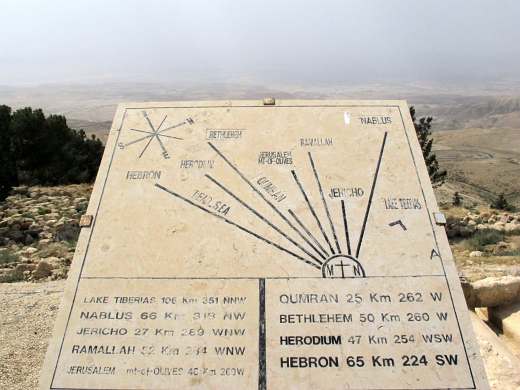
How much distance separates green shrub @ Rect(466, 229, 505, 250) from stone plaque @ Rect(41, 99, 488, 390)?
263 inches

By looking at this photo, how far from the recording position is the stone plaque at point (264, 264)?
2506 mm

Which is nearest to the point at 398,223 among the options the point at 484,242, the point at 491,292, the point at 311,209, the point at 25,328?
the point at 311,209

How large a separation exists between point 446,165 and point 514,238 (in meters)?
31.7

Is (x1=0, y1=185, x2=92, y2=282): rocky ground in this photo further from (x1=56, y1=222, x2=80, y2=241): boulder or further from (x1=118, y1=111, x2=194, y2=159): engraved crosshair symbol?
(x1=118, y1=111, x2=194, y2=159): engraved crosshair symbol

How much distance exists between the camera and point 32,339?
16.1 feet

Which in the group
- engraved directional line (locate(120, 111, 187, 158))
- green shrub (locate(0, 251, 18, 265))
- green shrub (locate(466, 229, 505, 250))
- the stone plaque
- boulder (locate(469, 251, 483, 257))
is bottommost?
the stone plaque

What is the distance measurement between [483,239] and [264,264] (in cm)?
828

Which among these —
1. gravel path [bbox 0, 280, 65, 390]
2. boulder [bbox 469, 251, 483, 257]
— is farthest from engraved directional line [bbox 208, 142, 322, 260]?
boulder [bbox 469, 251, 483, 257]

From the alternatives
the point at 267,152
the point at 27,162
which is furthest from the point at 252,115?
the point at 27,162

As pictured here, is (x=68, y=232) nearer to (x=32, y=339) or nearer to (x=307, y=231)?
(x=32, y=339)

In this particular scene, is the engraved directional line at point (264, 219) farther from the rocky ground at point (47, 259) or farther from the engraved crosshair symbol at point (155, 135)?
the rocky ground at point (47, 259)

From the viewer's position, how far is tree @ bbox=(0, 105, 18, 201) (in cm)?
1209

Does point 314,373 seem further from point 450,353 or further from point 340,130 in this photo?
point 340,130

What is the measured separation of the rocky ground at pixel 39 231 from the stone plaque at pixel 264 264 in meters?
4.58
